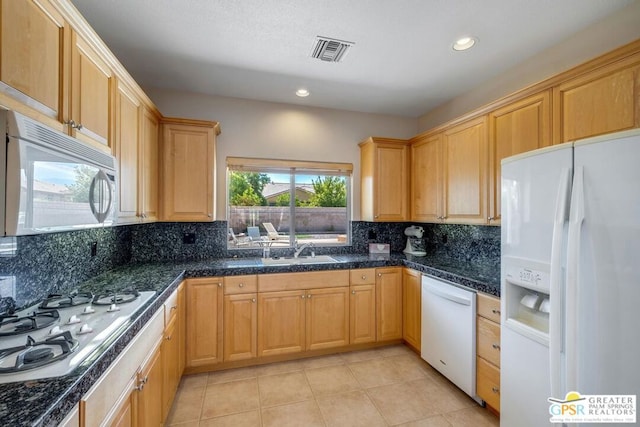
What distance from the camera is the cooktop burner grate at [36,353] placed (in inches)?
33.9

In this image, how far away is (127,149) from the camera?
1.90 metres

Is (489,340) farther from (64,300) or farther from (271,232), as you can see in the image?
(64,300)

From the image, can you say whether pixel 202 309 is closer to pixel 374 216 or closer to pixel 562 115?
pixel 374 216

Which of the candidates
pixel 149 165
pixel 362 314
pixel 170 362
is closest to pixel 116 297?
pixel 170 362

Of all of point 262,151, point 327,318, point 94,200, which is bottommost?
point 327,318

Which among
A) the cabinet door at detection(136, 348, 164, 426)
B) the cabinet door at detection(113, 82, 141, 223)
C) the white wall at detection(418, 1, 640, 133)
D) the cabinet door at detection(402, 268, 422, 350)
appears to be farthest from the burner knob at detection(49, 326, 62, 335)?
the white wall at detection(418, 1, 640, 133)

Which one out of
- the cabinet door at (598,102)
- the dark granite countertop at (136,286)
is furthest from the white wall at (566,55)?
the dark granite countertop at (136,286)

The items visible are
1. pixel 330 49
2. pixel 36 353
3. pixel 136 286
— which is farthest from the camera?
pixel 330 49

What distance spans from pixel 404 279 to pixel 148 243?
2.66m

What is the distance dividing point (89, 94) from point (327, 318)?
96.3 inches

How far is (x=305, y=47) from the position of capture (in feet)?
6.83

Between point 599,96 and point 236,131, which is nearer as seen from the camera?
point 599,96

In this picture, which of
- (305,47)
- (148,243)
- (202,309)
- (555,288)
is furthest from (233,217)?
(555,288)

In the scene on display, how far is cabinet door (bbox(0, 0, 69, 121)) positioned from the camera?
938 mm
